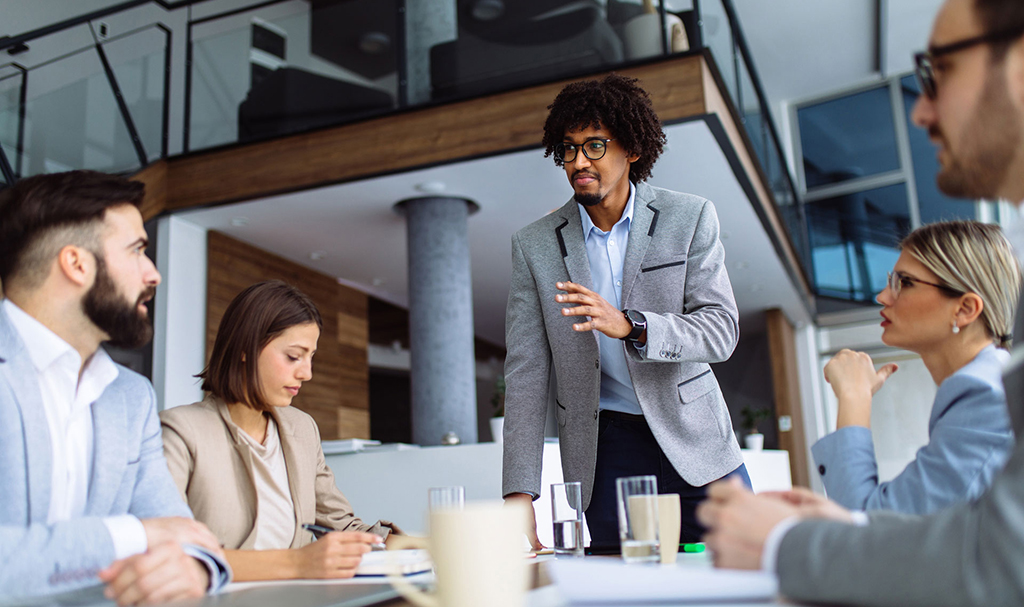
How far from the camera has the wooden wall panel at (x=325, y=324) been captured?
19.8 feet

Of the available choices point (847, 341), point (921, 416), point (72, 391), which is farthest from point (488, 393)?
point (72, 391)

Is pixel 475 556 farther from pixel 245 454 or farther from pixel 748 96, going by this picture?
pixel 748 96

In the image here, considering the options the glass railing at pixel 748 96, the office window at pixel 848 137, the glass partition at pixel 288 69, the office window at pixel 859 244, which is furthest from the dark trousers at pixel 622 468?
the office window at pixel 848 137

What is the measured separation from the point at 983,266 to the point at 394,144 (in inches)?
164

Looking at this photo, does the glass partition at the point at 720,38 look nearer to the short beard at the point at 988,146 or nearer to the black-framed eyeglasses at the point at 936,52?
the black-framed eyeglasses at the point at 936,52

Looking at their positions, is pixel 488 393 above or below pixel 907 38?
below

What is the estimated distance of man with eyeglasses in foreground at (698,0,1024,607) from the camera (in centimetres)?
58

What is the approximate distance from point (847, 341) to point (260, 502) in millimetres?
9563

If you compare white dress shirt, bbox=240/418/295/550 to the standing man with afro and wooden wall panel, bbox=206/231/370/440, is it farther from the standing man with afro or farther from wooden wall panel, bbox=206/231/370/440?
wooden wall panel, bbox=206/231/370/440

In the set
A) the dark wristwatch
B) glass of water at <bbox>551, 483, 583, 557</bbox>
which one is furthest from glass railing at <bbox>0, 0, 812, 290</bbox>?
glass of water at <bbox>551, 483, 583, 557</bbox>

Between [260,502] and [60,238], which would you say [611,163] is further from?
[60,238]

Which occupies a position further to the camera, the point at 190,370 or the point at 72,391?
the point at 190,370

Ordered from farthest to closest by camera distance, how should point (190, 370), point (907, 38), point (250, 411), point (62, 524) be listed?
point (907, 38) < point (190, 370) < point (250, 411) < point (62, 524)

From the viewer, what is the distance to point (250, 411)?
176 cm
